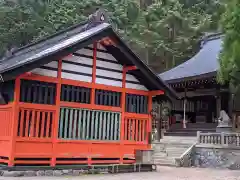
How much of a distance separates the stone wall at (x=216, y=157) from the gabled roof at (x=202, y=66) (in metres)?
3.94

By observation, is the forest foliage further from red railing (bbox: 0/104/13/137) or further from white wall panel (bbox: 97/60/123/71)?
red railing (bbox: 0/104/13/137)

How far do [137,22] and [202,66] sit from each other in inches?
753

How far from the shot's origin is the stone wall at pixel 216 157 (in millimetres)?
17672

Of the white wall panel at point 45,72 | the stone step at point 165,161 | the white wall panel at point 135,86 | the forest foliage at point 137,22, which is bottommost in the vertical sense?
the stone step at point 165,161

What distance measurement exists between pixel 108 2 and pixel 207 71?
1016 inches

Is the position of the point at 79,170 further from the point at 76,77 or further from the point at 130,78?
the point at 130,78

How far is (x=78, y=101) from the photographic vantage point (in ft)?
41.3

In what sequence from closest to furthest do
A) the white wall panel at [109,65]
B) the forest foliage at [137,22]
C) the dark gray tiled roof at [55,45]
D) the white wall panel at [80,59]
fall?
the dark gray tiled roof at [55,45]
the white wall panel at [80,59]
the white wall panel at [109,65]
the forest foliage at [137,22]

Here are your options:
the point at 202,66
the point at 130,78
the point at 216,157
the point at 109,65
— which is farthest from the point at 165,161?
the point at 109,65

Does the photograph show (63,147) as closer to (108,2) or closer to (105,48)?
(105,48)

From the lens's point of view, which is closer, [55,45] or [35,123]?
[35,123]

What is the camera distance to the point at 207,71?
20.5 meters

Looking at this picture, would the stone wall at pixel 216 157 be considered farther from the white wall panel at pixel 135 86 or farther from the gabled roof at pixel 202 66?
the white wall panel at pixel 135 86

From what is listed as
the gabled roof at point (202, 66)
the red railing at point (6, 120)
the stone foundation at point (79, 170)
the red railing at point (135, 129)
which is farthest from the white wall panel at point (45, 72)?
the gabled roof at point (202, 66)
